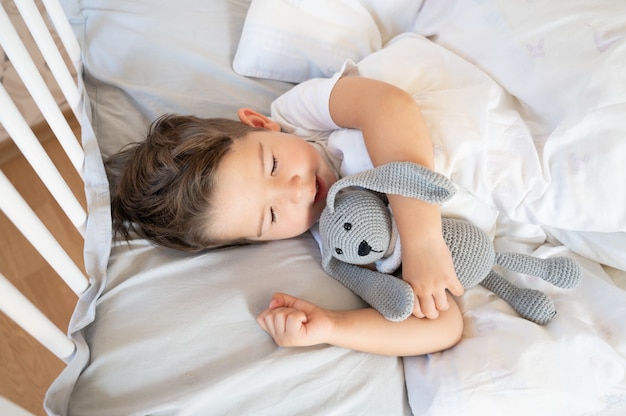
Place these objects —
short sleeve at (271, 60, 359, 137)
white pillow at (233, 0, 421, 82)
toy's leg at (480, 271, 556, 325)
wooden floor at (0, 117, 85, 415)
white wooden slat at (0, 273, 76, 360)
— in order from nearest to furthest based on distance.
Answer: white wooden slat at (0, 273, 76, 360), toy's leg at (480, 271, 556, 325), short sleeve at (271, 60, 359, 137), white pillow at (233, 0, 421, 82), wooden floor at (0, 117, 85, 415)

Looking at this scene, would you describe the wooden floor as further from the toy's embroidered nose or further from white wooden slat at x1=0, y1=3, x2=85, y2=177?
the toy's embroidered nose

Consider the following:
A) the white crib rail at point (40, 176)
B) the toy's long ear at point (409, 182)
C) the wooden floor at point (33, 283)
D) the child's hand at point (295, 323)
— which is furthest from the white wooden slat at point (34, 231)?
the wooden floor at point (33, 283)

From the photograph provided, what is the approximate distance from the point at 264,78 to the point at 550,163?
597mm

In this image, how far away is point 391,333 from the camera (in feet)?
2.14

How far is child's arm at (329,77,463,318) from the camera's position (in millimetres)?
642

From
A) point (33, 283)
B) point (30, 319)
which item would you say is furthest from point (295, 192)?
point (33, 283)

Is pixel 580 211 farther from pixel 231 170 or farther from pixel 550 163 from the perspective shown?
pixel 231 170

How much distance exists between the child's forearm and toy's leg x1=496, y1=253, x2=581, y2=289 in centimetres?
11

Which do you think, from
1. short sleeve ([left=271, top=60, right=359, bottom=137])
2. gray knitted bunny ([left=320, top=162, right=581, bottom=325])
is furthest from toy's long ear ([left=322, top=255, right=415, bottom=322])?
short sleeve ([left=271, top=60, right=359, bottom=137])

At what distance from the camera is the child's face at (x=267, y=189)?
0.69 metres

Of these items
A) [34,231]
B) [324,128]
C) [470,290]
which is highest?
[34,231]

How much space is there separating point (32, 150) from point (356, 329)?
1.55ft

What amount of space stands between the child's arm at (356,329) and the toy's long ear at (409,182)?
182mm

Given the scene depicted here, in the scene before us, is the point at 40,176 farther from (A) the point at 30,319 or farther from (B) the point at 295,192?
(B) the point at 295,192
